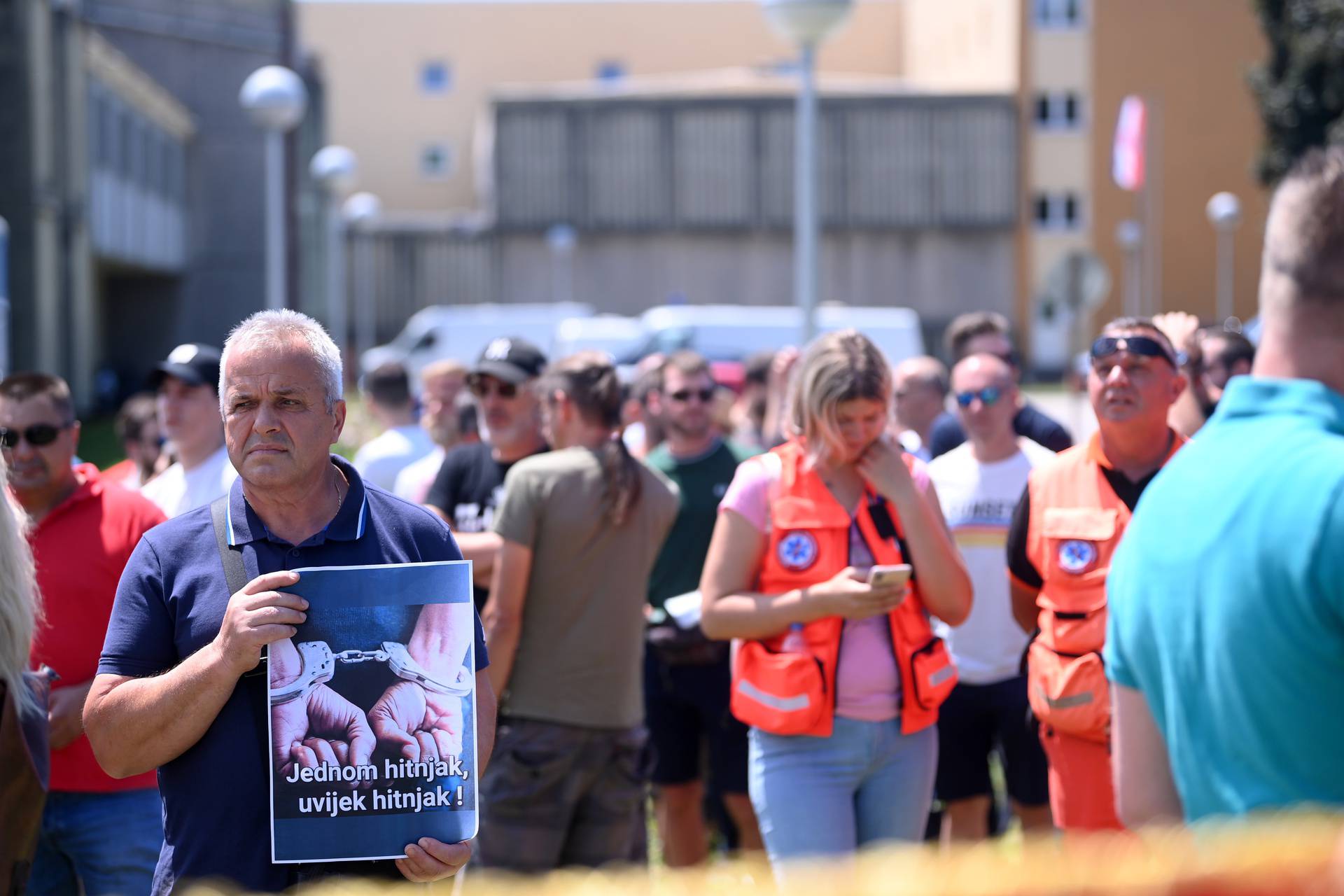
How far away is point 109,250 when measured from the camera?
3219 cm

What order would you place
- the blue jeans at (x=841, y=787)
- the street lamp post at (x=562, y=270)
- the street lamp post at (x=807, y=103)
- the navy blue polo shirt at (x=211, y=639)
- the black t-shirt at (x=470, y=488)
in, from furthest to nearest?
the street lamp post at (x=562, y=270) < the street lamp post at (x=807, y=103) < the black t-shirt at (x=470, y=488) < the blue jeans at (x=841, y=787) < the navy blue polo shirt at (x=211, y=639)

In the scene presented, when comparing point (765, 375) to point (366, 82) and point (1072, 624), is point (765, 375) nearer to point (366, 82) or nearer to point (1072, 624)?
point (1072, 624)

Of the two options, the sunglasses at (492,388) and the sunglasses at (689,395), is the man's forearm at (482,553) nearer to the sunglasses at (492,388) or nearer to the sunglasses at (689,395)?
the sunglasses at (492,388)

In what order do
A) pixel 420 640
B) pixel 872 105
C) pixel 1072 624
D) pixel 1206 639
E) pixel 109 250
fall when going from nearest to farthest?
pixel 1206 639 < pixel 420 640 < pixel 1072 624 < pixel 109 250 < pixel 872 105

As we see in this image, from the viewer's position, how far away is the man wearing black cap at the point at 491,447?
596cm

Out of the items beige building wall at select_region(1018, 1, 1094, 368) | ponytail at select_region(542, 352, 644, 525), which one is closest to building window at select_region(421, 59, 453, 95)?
beige building wall at select_region(1018, 1, 1094, 368)

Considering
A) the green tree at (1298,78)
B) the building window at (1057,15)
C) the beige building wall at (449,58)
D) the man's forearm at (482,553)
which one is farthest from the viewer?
the beige building wall at (449,58)

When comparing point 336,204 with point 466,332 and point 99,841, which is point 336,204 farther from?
point 99,841

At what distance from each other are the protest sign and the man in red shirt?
1704mm

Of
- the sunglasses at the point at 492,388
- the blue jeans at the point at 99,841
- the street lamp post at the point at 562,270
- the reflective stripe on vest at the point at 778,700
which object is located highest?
the street lamp post at the point at 562,270

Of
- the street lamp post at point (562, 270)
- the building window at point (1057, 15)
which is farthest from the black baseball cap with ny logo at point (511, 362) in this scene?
the building window at point (1057, 15)

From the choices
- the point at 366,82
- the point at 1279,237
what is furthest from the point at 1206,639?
the point at 366,82

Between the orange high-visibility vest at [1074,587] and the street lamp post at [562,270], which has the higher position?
the street lamp post at [562,270]

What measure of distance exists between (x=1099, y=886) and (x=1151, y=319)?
4040mm
